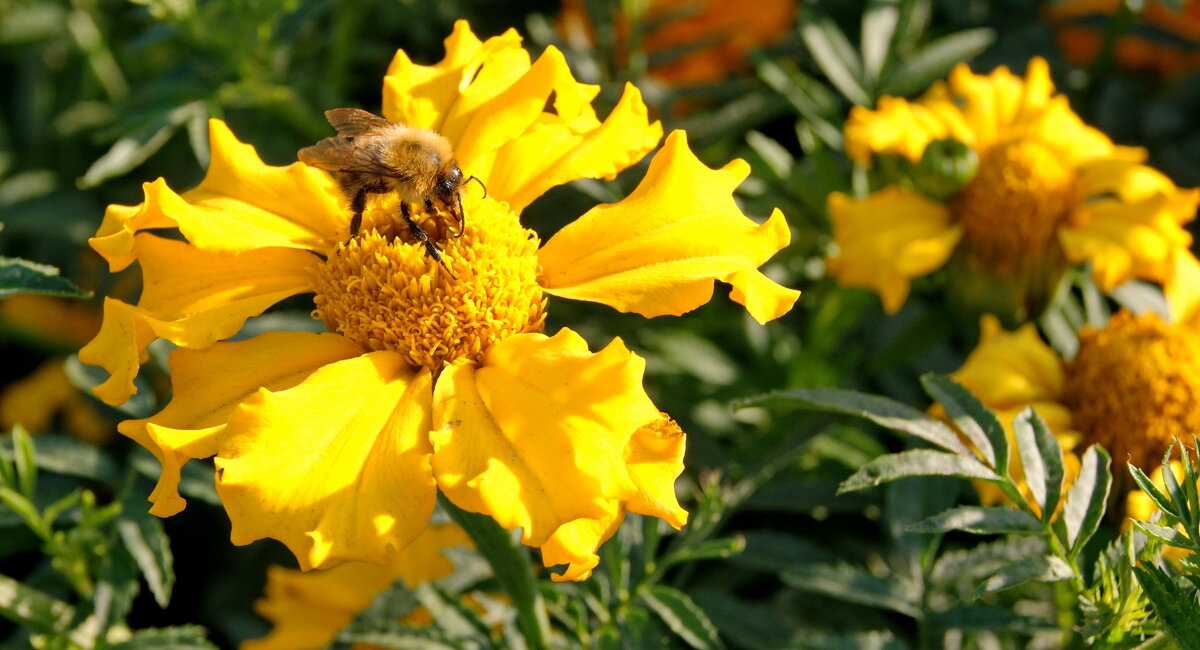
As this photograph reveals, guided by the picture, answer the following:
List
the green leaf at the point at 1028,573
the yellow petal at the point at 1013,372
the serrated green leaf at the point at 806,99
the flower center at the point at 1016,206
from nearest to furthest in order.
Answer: the green leaf at the point at 1028,573, the yellow petal at the point at 1013,372, the flower center at the point at 1016,206, the serrated green leaf at the point at 806,99

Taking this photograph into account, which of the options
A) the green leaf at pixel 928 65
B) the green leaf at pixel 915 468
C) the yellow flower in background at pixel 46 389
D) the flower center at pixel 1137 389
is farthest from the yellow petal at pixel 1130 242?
the yellow flower in background at pixel 46 389

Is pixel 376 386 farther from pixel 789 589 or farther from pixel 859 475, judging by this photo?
pixel 789 589

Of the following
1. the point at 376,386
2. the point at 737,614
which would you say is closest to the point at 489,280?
the point at 376,386

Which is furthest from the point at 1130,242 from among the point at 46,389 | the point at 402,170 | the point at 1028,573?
the point at 46,389

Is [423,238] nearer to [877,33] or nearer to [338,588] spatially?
[338,588]

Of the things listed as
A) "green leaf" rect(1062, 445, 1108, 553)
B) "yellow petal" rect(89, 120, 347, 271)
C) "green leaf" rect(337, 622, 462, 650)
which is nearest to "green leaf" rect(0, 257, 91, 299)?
"yellow petal" rect(89, 120, 347, 271)

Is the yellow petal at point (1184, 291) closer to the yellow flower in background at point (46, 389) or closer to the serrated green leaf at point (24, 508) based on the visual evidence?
the serrated green leaf at point (24, 508)
